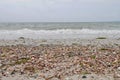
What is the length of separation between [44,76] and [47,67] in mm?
891

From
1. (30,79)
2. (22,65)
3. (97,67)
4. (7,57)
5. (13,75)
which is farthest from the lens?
(7,57)

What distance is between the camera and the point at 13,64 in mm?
7406

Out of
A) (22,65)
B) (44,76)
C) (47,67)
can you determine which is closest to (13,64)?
(22,65)

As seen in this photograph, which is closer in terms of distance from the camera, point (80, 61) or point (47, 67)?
point (47, 67)

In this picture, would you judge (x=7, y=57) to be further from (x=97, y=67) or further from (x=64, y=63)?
(x=97, y=67)

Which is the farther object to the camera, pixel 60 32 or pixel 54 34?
pixel 60 32

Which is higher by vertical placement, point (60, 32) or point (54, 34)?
point (54, 34)

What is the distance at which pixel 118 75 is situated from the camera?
5.95 metres

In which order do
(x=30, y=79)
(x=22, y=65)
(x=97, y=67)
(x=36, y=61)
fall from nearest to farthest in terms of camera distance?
(x=30, y=79) → (x=97, y=67) → (x=22, y=65) → (x=36, y=61)

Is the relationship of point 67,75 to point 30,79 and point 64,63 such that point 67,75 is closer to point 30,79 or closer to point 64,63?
point 30,79

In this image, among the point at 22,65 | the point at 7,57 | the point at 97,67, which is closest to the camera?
the point at 97,67

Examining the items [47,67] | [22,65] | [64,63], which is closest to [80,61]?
[64,63]

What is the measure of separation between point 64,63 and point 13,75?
179 cm

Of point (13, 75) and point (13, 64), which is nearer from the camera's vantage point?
point (13, 75)
